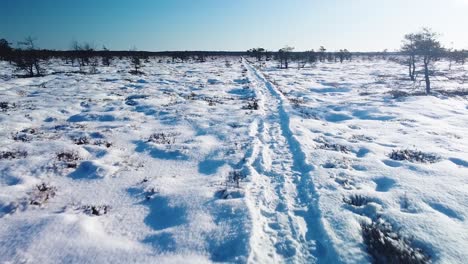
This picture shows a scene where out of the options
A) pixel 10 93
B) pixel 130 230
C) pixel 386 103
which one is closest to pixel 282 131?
pixel 130 230

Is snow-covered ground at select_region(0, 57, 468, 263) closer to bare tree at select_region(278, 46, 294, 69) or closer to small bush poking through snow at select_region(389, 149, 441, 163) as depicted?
small bush poking through snow at select_region(389, 149, 441, 163)

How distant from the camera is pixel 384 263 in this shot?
12.3 ft

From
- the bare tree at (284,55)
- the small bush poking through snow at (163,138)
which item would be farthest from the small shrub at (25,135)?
the bare tree at (284,55)

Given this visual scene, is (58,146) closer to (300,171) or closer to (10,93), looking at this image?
(300,171)

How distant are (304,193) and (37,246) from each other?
4383 millimetres

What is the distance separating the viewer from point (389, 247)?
400 cm

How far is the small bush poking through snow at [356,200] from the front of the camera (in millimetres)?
5288

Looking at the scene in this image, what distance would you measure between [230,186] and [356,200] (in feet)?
7.90

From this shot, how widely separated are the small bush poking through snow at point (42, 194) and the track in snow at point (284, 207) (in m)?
3.87

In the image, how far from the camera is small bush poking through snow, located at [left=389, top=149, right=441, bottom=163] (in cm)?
725

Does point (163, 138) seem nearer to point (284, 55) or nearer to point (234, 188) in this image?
point (234, 188)

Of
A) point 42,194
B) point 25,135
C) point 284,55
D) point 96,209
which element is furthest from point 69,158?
point 284,55

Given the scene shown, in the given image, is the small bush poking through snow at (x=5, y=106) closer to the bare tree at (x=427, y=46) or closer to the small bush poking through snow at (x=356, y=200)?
the small bush poking through snow at (x=356, y=200)

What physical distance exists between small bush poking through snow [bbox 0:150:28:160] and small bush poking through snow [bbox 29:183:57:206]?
7.26 ft
